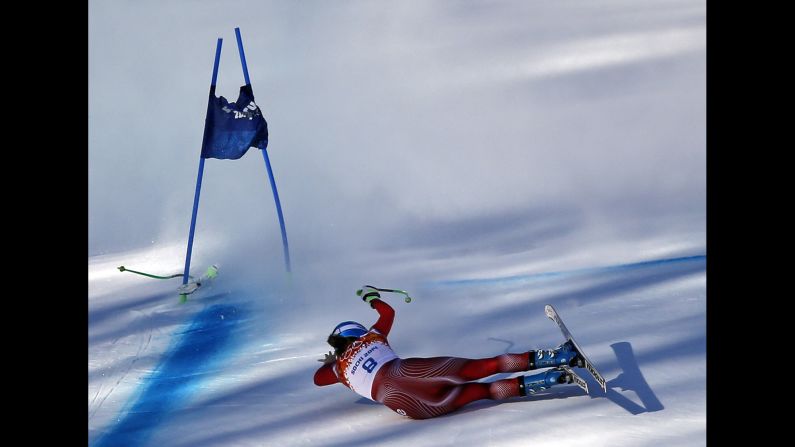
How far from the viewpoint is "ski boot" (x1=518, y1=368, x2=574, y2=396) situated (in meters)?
3.38

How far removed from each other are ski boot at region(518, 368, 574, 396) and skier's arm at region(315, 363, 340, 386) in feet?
2.10

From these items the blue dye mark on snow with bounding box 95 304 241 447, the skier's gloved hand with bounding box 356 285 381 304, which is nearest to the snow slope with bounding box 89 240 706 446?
the blue dye mark on snow with bounding box 95 304 241 447

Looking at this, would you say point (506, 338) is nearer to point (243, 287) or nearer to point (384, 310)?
point (384, 310)

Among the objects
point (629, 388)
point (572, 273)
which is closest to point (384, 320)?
point (629, 388)

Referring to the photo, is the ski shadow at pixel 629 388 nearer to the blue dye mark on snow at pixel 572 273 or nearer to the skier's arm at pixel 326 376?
the skier's arm at pixel 326 376

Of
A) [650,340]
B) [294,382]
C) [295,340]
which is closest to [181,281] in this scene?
[295,340]

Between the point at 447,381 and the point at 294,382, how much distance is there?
74cm

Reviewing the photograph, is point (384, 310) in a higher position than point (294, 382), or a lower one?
higher

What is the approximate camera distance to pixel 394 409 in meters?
3.40

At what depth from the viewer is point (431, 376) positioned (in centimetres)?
341

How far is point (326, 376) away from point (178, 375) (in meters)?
0.79

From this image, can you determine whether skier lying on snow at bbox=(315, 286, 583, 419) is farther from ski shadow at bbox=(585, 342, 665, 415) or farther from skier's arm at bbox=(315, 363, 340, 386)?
ski shadow at bbox=(585, 342, 665, 415)

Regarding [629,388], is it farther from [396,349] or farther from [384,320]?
[396,349]
